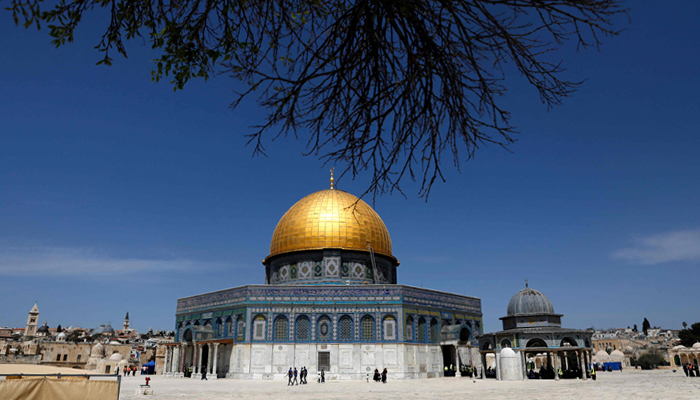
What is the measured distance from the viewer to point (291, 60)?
5438 millimetres

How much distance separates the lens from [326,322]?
97.8 feet

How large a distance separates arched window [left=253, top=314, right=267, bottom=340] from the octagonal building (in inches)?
2.2

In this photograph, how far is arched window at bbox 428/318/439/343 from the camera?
31047 mm

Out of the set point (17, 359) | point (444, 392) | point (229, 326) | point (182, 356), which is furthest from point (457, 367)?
point (17, 359)

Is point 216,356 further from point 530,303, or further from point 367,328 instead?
point 530,303

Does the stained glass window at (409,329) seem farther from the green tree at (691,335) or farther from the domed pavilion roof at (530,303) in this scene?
the green tree at (691,335)

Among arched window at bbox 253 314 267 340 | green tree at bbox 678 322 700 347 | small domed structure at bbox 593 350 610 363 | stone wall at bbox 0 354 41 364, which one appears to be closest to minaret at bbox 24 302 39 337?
stone wall at bbox 0 354 41 364

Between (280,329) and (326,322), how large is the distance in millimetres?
2689

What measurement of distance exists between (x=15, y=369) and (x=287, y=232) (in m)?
27.1

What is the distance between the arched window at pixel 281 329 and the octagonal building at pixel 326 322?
6cm

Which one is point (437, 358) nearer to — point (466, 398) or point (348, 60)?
point (466, 398)

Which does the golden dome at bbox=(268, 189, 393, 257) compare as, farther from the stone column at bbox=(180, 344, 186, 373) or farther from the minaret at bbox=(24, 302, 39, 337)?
the minaret at bbox=(24, 302, 39, 337)

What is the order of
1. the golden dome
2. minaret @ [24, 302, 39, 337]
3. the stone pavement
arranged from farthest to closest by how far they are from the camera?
minaret @ [24, 302, 39, 337]
the golden dome
the stone pavement

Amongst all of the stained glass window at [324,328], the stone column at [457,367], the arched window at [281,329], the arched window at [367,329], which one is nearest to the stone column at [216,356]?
the arched window at [281,329]
